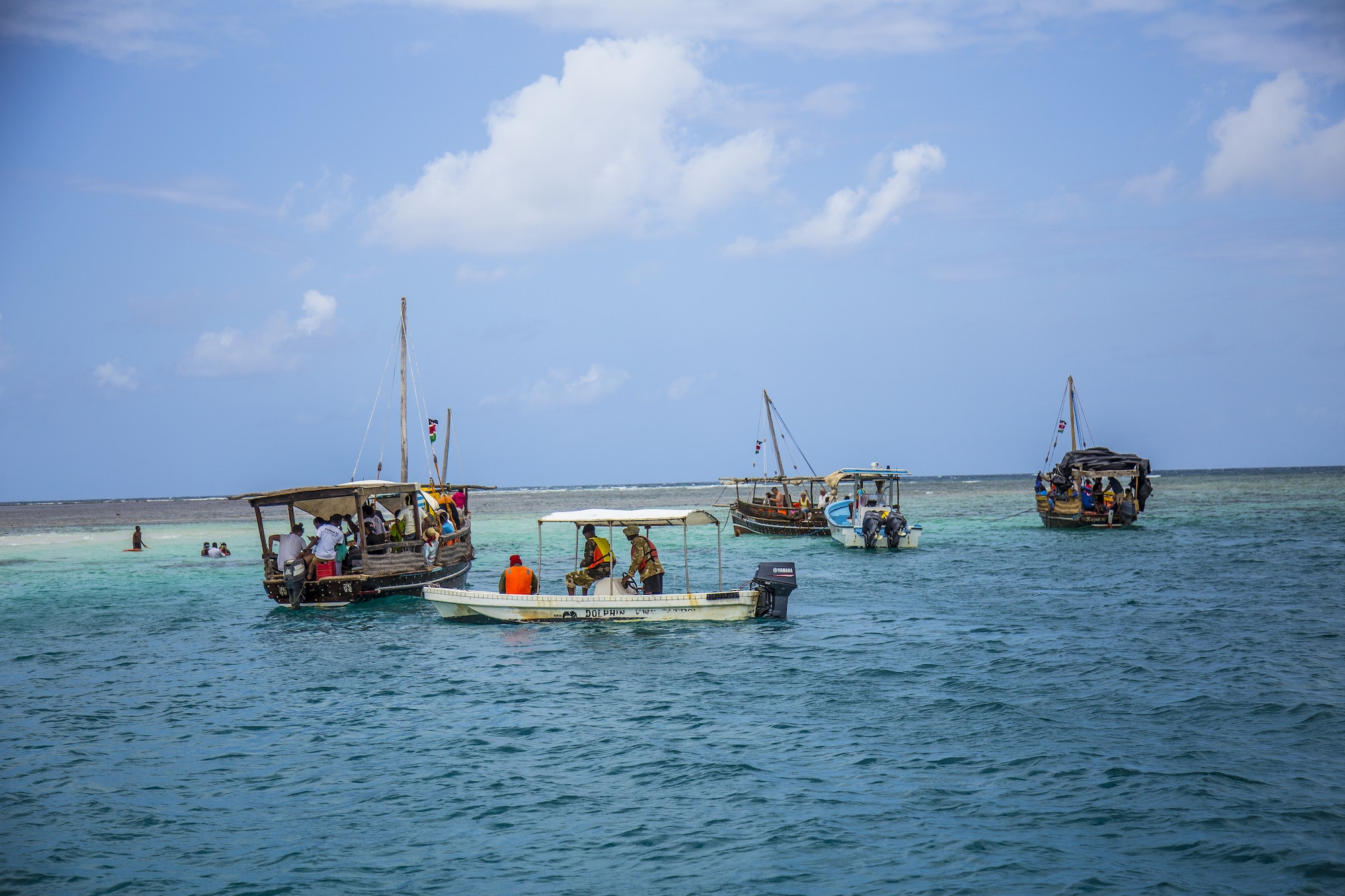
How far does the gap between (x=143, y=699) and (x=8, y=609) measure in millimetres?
16669

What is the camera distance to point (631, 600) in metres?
20.1

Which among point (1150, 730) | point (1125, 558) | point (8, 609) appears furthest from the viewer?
point (1125, 558)

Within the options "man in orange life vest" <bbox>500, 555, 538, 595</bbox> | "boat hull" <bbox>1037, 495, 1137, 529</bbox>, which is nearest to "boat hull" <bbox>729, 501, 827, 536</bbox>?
"boat hull" <bbox>1037, 495, 1137, 529</bbox>

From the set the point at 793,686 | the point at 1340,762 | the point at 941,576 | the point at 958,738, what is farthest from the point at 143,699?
the point at 941,576

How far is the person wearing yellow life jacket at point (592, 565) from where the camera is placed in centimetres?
2108

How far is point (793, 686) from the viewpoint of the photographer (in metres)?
15.1

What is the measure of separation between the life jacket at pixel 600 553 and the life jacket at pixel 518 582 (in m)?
1.44

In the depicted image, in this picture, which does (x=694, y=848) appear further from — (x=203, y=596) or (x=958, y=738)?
(x=203, y=596)

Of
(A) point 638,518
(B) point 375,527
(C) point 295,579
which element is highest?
(A) point 638,518

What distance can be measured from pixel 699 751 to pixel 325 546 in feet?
52.1

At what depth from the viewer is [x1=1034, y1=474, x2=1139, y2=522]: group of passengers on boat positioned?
154ft

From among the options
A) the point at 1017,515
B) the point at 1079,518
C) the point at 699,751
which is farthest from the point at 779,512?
the point at 699,751

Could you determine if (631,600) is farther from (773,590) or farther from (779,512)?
(779,512)

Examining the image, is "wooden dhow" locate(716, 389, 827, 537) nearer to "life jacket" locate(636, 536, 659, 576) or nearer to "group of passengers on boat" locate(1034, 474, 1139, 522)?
"group of passengers on boat" locate(1034, 474, 1139, 522)
